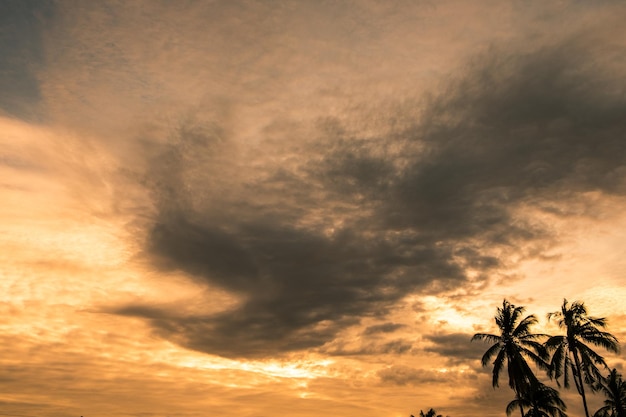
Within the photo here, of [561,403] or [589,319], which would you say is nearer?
[589,319]

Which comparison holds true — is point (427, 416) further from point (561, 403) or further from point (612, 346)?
point (612, 346)

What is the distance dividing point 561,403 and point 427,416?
27.6 m

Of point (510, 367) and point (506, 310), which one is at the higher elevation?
point (506, 310)

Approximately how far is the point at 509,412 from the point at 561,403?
7.84 m

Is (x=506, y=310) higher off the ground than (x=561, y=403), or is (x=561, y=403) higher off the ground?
(x=506, y=310)

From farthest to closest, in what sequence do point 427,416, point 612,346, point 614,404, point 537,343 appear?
point 427,416 → point 614,404 → point 537,343 → point 612,346

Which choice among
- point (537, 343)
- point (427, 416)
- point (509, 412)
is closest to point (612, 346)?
point (537, 343)

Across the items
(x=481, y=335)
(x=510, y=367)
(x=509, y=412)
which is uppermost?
(x=481, y=335)

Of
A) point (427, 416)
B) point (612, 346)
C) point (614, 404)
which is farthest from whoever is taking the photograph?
point (427, 416)

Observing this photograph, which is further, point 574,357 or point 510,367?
point 510,367

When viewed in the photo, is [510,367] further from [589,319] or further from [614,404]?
[614,404]

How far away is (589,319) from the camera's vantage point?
43438mm

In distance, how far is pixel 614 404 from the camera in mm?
57625

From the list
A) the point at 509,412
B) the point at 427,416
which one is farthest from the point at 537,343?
the point at 427,416
